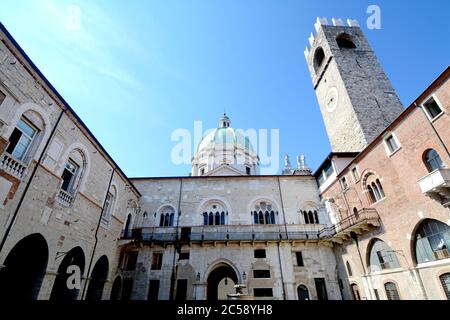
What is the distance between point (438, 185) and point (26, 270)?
18.5m

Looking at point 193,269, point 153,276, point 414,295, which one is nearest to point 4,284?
point 153,276

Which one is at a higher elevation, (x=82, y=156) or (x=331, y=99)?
(x=331, y=99)

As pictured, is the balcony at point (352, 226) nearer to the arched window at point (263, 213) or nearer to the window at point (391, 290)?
the window at point (391, 290)

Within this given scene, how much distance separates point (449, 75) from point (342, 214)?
10464mm

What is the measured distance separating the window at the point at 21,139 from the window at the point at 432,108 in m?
18.1

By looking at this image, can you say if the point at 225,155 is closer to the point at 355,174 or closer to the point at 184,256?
the point at 184,256

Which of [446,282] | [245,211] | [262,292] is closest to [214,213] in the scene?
[245,211]

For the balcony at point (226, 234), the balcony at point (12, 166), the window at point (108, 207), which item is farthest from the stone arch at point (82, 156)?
the balcony at point (226, 234)

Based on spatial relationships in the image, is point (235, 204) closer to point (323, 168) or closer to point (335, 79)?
point (323, 168)

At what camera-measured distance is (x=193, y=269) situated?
1700 cm

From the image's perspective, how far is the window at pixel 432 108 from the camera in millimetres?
10281

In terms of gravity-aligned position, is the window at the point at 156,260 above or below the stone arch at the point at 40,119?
below

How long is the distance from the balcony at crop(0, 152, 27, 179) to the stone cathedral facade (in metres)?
0.04

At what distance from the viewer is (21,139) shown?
9273 mm
